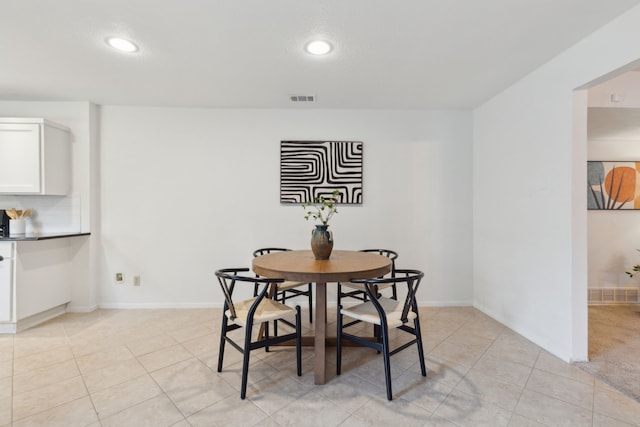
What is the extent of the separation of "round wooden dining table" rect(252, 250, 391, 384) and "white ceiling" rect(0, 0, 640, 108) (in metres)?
1.59

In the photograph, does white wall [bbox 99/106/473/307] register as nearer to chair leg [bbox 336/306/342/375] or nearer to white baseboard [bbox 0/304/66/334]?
white baseboard [bbox 0/304/66/334]

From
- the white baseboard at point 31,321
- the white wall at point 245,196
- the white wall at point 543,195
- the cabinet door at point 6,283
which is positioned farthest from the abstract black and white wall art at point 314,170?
the white baseboard at point 31,321

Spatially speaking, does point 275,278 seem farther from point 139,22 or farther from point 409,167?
point 409,167

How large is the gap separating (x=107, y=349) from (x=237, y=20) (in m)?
2.71

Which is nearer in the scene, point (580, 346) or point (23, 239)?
point (580, 346)

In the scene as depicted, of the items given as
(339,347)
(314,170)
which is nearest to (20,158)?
(314,170)

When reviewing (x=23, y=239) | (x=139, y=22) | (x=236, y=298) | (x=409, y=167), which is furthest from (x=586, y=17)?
(x=23, y=239)

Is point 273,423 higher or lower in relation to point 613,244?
lower

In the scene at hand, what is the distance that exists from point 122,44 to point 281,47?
3.75ft

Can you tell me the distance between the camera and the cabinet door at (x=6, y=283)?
2.61 meters

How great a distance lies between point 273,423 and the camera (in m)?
1.54

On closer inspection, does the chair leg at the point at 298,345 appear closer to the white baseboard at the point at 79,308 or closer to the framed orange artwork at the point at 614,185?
the white baseboard at the point at 79,308

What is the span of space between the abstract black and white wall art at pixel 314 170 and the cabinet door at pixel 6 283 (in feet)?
8.45

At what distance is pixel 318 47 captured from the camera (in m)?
2.09
